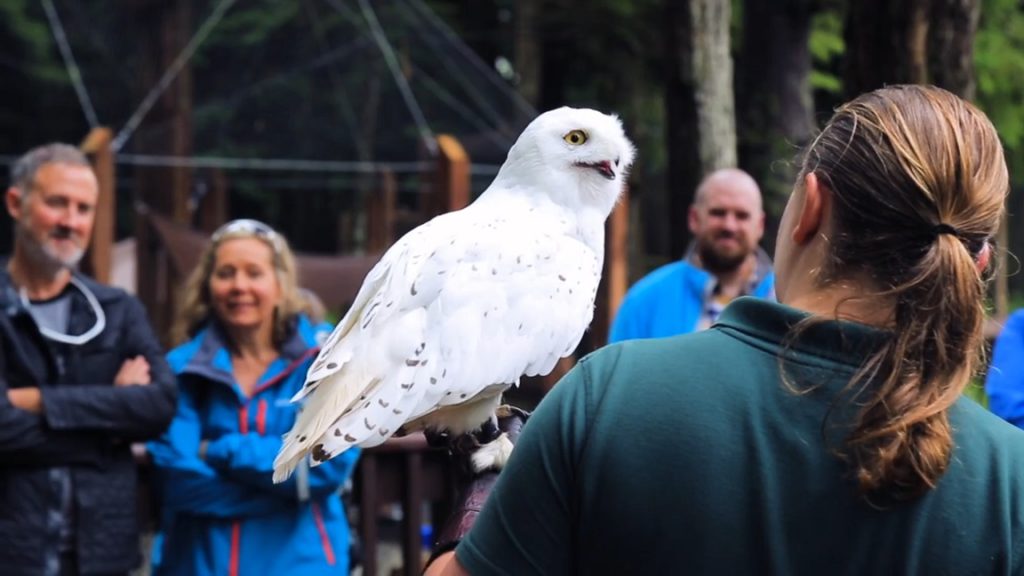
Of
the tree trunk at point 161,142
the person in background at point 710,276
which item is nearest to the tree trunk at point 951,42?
the person in background at point 710,276

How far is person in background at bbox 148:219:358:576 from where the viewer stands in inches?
151

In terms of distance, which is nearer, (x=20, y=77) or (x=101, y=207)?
(x=101, y=207)

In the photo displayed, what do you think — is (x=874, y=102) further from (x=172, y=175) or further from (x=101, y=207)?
(x=172, y=175)

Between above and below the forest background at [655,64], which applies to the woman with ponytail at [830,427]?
below

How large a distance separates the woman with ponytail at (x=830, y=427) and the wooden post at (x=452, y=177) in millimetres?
4730

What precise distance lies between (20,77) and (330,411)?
1105 centimetres

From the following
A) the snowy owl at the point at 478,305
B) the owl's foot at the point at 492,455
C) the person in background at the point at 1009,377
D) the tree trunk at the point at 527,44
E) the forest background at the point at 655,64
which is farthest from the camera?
the tree trunk at the point at 527,44

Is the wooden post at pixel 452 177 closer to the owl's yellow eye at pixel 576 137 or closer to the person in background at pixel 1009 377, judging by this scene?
the person in background at pixel 1009 377

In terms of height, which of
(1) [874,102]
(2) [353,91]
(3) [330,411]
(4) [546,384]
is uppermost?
(2) [353,91]

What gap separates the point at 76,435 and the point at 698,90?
390 cm

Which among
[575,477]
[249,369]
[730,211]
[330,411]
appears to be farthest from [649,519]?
[730,211]

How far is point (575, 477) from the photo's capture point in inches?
56.8

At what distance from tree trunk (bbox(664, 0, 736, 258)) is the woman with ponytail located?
521 cm

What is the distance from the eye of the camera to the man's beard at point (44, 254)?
3889mm
